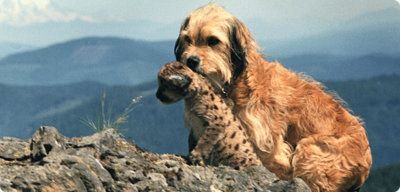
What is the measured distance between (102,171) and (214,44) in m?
2.88

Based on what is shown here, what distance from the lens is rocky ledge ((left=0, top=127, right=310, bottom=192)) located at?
4512 millimetres

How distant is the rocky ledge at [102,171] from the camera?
4512 millimetres

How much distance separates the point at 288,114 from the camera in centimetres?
707

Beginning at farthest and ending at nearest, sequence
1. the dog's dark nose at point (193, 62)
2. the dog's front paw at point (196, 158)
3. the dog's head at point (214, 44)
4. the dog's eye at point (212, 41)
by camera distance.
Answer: the dog's eye at point (212, 41), the dog's head at point (214, 44), the dog's dark nose at point (193, 62), the dog's front paw at point (196, 158)

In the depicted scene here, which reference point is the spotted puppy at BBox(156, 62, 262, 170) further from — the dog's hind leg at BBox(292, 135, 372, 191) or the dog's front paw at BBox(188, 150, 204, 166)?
the dog's hind leg at BBox(292, 135, 372, 191)

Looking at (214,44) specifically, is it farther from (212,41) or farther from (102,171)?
(102,171)

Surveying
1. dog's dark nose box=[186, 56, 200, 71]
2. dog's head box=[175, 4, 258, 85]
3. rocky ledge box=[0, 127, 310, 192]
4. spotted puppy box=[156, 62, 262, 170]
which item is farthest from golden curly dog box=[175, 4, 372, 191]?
rocky ledge box=[0, 127, 310, 192]

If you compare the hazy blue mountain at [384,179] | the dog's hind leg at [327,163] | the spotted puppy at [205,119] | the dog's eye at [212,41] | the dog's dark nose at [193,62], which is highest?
the dog's eye at [212,41]

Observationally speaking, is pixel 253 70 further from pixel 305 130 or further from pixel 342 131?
pixel 342 131

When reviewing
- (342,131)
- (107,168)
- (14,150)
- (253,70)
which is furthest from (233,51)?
(14,150)

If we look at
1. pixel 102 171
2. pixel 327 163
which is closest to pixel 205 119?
pixel 102 171

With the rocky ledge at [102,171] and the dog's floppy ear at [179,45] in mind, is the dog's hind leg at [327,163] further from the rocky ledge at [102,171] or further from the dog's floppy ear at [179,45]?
the dog's floppy ear at [179,45]

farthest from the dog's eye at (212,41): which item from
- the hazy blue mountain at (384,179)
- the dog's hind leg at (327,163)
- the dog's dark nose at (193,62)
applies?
the hazy blue mountain at (384,179)

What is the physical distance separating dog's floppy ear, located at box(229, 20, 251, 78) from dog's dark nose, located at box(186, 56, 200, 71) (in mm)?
927
